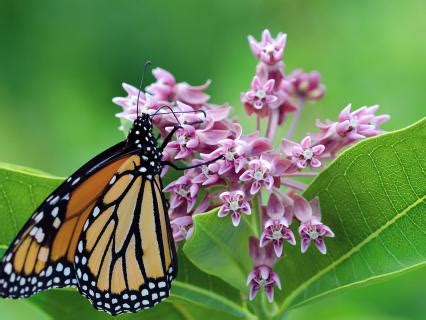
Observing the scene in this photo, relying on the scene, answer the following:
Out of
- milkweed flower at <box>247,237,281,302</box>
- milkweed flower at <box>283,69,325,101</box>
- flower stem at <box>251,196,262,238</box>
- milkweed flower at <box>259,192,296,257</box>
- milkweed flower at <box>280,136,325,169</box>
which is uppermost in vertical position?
milkweed flower at <box>283,69,325,101</box>

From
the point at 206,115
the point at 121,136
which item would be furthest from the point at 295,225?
the point at 121,136

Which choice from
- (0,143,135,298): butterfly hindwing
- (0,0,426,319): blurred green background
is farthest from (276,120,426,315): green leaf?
(0,0,426,319): blurred green background

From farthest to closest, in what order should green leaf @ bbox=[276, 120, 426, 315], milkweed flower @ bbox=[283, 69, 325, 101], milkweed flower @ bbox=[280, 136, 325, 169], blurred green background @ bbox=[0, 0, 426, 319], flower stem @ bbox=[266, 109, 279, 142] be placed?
blurred green background @ bbox=[0, 0, 426, 319], milkweed flower @ bbox=[283, 69, 325, 101], flower stem @ bbox=[266, 109, 279, 142], milkweed flower @ bbox=[280, 136, 325, 169], green leaf @ bbox=[276, 120, 426, 315]

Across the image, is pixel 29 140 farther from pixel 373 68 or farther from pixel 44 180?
pixel 44 180

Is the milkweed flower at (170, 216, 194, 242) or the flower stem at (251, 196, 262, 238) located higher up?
the flower stem at (251, 196, 262, 238)

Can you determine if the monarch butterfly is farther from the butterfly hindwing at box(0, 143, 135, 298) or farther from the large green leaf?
the large green leaf

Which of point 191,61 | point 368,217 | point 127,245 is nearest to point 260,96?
point 368,217
